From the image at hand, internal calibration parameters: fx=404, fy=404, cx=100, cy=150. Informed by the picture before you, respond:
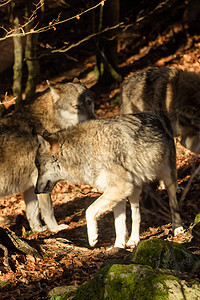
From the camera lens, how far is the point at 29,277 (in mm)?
5109

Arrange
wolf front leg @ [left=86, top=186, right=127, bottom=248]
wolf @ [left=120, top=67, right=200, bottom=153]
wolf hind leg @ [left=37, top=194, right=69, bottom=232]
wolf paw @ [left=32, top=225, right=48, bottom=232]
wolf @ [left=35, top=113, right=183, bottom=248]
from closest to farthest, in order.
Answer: wolf front leg @ [left=86, top=186, right=127, bottom=248]
wolf @ [left=35, top=113, right=183, bottom=248]
wolf hind leg @ [left=37, top=194, right=69, bottom=232]
wolf paw @ [left=32, top=225, right=48, bottom=232]
wolf @ [left=120, top=67, right=200, bottom=153]

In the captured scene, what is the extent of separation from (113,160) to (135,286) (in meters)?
2.74

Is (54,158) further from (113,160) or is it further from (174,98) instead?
(174,98)

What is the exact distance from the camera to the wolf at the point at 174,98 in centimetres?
858

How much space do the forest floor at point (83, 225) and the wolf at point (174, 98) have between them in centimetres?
107

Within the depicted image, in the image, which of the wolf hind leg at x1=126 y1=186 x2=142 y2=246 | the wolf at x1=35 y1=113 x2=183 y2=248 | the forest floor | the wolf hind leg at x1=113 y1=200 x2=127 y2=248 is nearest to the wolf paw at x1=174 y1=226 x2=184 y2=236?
the wolf at x1=35 y1=113 x2=183 y2=248

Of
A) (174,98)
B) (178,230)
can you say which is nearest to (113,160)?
(178,230)

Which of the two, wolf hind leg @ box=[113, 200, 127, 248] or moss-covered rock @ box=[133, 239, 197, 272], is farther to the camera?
wolf hind leg @ box=[113, 200, 127, 248]

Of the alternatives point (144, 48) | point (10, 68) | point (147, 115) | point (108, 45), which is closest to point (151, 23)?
point (144, 48)

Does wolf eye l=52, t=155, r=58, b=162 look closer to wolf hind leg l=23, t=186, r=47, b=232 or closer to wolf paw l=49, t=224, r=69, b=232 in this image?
wolf hind leg l=23, t=186, r=47, b=232

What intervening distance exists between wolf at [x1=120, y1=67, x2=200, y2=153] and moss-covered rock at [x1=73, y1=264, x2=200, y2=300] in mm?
4837

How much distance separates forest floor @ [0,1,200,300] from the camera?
16.3 ft

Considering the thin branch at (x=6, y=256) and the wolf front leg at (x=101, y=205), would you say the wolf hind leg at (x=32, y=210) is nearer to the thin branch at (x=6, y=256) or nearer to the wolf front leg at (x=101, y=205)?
the wolf front leg at (x=101, y=205)

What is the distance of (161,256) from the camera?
4.73 metres
